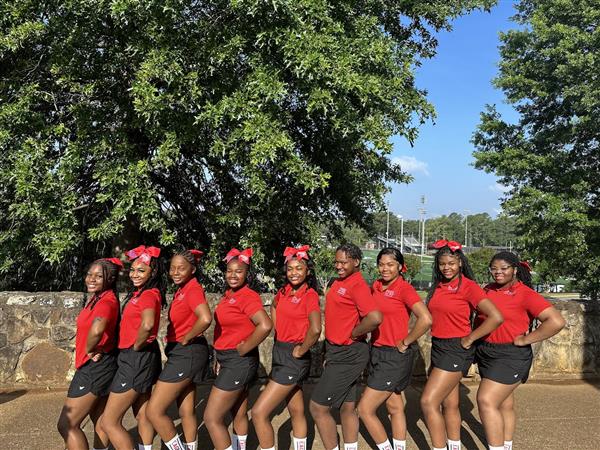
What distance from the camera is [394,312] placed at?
388cm

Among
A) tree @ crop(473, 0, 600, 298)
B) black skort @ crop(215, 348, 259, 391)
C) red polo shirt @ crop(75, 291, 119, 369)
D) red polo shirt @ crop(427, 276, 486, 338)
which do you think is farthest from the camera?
tree @ crop(473, 0, 600, 298)

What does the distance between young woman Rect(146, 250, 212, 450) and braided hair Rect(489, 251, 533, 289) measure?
7.20ft

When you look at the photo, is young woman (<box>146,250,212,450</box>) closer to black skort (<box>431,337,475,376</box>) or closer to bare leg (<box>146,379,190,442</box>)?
bare leg (<box>146,379,190,442</box>)

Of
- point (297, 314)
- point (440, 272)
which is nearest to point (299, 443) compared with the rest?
point (297, 314)

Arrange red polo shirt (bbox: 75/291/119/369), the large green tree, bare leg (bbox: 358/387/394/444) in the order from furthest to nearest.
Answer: the large green tree → bare leg (bbox: 358/387/394/444) → red polo shirt (bbox: 75/291/119/369)

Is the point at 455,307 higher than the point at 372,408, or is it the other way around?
the point at 455,307

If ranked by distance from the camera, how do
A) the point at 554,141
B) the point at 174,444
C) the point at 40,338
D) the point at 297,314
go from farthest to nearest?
the point at 554,141 → the point at 40,338 → the point at 297,314 → the point at 174,444

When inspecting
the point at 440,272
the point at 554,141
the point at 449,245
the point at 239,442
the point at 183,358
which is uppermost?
the point at 554,141

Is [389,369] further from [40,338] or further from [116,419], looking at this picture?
[40,338]

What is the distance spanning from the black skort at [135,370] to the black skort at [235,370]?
0.47 metres

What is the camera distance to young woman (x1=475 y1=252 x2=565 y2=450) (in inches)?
147

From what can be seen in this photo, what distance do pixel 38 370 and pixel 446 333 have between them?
4203 millimetres

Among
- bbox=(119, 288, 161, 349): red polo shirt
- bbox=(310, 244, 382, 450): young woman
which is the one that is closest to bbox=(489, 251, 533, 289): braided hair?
bbox=(310, 244, 382, 450): young woman

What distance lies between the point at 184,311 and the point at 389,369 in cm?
152
